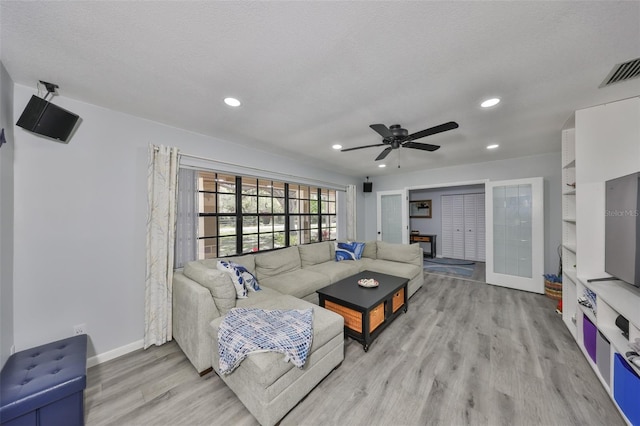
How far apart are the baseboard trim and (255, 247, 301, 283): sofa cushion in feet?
4.78

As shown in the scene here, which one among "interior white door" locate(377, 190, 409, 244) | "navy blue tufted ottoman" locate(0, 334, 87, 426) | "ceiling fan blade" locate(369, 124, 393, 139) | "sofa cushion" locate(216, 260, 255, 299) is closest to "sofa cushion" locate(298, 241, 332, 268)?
"sofa cushion" locate(216, 260, 255, 299)

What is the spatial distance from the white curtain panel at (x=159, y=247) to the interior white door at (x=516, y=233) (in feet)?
17.7

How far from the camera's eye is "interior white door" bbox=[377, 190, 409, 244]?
5.46 metres

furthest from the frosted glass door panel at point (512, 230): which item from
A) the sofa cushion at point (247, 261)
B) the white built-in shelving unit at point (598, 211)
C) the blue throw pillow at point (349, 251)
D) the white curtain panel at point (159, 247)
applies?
the white curtain panel at point (159, 247)

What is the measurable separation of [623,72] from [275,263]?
12.8ft

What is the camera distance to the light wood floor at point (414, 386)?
1.54 m

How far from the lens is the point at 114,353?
2.21m

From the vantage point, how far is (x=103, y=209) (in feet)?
7.14

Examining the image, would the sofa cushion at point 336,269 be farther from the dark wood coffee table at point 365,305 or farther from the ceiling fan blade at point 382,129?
the ceiling fan blade at point 382,129

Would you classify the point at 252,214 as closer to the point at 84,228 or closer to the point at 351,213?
the point at 84,228

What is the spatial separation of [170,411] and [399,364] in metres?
1.90

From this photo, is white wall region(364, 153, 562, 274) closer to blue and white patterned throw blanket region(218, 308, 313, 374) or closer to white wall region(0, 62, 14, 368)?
blue and white patterned throw blanket region(218, 308, 313, 374)

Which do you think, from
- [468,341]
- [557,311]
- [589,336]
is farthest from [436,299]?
[589,336]

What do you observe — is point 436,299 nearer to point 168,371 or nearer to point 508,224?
point 508,224
